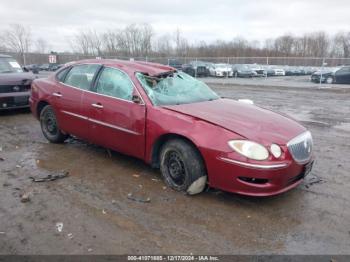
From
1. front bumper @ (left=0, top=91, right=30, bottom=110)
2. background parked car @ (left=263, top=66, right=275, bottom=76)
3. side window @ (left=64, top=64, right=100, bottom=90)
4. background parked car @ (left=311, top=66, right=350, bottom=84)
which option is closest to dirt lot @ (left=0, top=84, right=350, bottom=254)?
side window @ (left=64, top=64, right=100, bottom=90)

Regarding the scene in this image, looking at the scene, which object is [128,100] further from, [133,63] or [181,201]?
[181,201]

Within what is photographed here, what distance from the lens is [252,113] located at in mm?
4309

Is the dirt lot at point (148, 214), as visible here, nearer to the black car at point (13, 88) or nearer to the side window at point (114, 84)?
the side window at point (114, 84)

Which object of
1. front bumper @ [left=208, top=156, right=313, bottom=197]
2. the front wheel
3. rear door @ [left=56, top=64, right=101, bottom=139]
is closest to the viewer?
front bumper @ [left=208, top=156, right=313, bottom=197]

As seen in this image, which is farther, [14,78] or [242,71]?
[242,71]

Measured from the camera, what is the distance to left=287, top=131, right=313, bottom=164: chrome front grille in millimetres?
3701

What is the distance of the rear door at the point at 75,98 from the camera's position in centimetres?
524

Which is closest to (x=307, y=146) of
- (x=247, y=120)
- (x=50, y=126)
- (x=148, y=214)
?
(x=247, y=120)

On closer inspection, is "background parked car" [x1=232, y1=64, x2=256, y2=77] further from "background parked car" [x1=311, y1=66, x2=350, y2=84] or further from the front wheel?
the front wheel

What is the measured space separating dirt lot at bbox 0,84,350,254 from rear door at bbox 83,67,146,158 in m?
0.43

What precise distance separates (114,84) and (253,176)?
2.46 metres

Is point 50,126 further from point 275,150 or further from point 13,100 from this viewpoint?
point 275,150

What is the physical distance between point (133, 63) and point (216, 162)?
2.33m

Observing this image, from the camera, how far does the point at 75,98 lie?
5.32 meters
